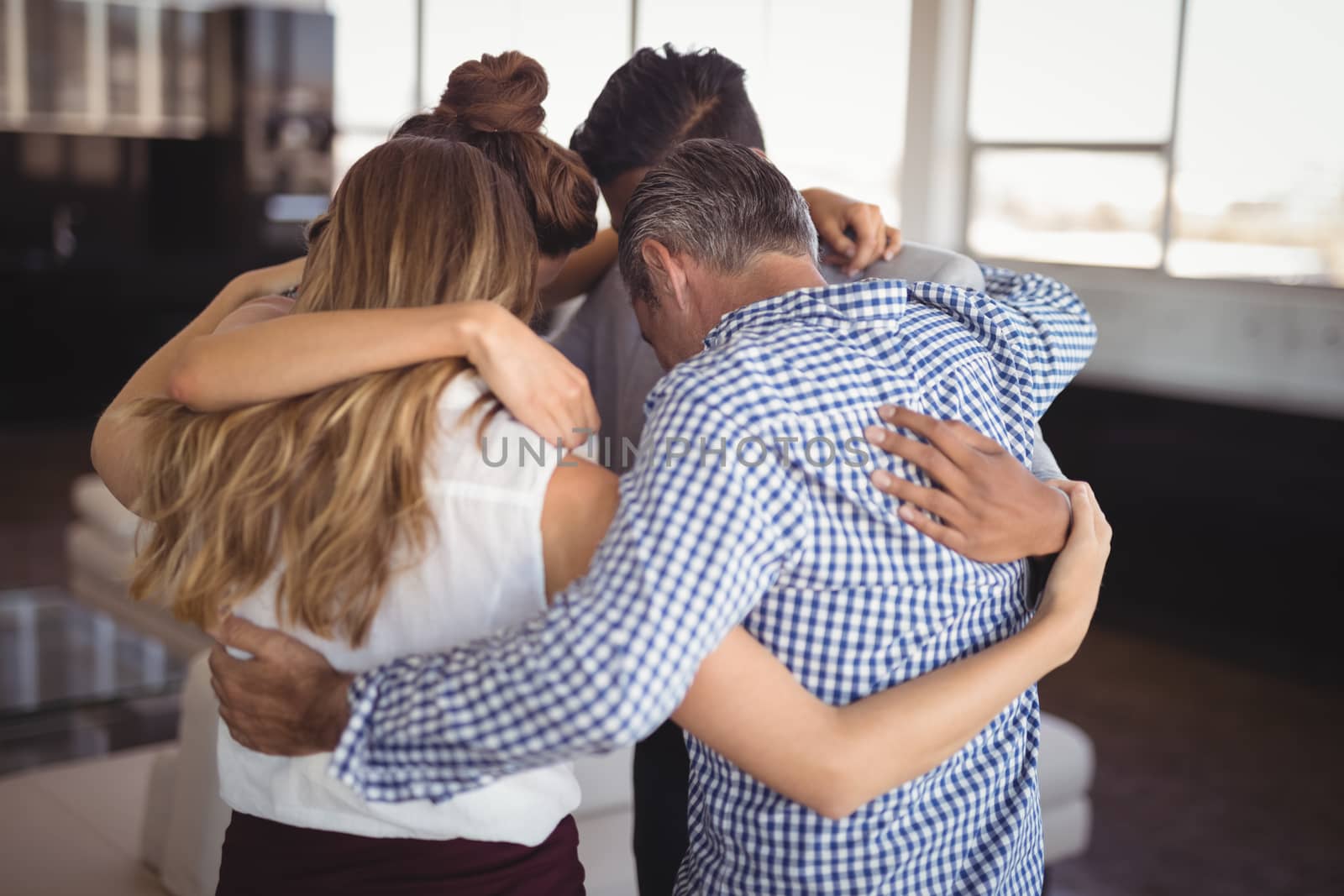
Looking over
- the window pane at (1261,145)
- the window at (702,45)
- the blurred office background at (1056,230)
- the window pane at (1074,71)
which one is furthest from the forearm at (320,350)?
the window pane at (1074,71)

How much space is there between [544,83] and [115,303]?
6920mm

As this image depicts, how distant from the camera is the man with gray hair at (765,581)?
964 mm

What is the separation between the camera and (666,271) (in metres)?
1.36

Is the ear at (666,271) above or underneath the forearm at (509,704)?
above

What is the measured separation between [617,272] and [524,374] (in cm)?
87

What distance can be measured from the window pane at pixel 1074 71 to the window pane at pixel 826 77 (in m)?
0.43

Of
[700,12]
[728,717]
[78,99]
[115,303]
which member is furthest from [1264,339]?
[78,99]

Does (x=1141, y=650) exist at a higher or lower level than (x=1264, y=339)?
lower

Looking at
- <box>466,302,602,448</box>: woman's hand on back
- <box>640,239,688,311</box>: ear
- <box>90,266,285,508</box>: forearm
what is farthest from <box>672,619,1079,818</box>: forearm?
<box>90,266,285,508</box>: forearm

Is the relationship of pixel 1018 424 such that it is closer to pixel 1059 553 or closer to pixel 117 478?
pixel 1059 553

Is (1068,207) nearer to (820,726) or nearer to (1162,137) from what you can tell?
(1162,137)

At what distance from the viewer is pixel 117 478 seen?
131 cm

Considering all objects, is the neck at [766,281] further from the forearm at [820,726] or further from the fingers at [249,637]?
the fingers at [249,637]

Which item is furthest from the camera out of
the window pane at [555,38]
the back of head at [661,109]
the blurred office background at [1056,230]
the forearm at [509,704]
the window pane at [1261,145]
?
the window pane at [555,38]
